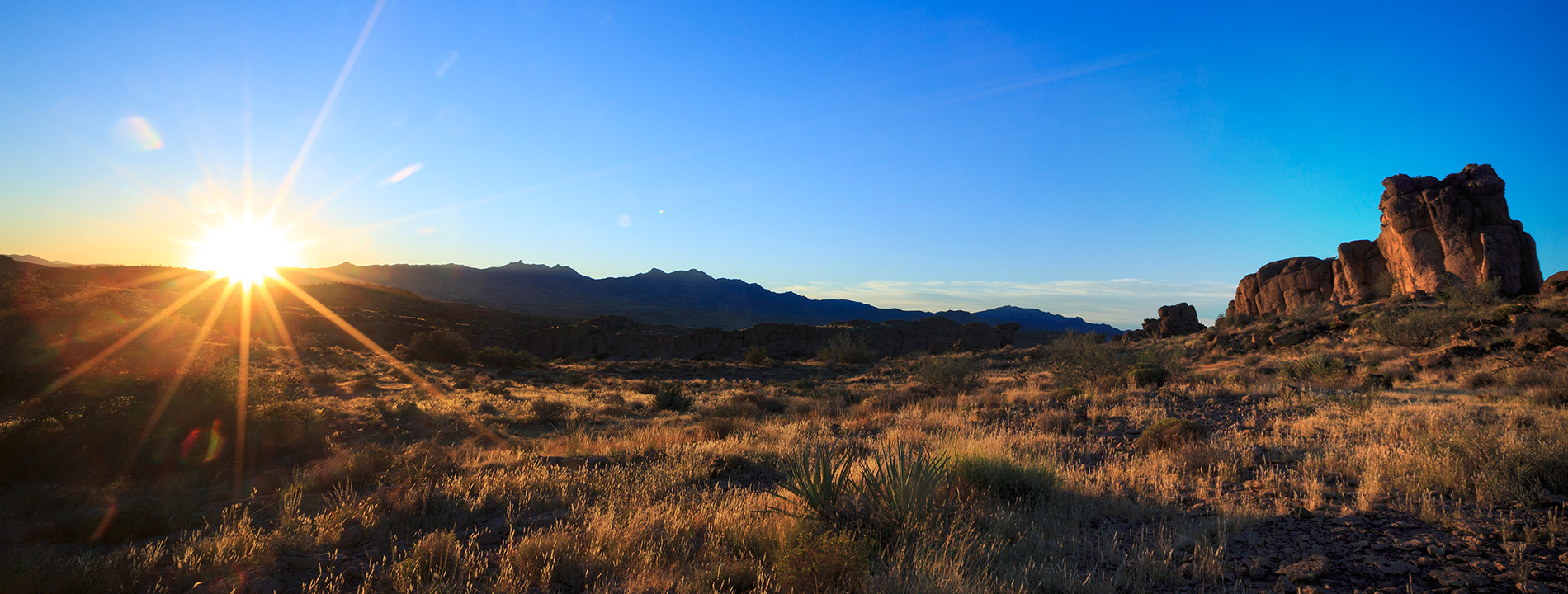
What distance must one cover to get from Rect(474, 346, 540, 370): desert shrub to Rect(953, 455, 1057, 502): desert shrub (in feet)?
106

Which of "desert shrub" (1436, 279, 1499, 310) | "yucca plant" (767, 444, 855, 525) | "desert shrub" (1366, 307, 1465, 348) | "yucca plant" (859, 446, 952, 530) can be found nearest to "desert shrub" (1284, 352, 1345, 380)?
"desert shrub" (1366, 307, 1465, 348)

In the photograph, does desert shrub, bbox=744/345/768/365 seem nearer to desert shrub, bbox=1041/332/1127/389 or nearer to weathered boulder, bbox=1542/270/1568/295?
desert shrub, bbox=1041/332/1127/389

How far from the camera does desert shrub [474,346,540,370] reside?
33.6 m

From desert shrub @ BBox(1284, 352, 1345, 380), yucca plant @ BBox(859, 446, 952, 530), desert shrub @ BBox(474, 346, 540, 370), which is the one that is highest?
desert shrub @ BBox(1284, 352, 1345, 380)

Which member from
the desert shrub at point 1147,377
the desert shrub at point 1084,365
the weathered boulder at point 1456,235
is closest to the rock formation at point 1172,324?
the weathered boulder at point 1456,235

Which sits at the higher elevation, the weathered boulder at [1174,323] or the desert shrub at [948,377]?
the weathered boulder at [1174,323]

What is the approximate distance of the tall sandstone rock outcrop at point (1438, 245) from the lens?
117ft

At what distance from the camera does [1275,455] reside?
6.95 meters

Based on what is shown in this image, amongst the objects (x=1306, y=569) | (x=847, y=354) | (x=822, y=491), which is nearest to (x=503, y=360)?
(x=847, y=354)

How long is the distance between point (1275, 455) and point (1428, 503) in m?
2.66

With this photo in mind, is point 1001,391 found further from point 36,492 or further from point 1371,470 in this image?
point 36,492

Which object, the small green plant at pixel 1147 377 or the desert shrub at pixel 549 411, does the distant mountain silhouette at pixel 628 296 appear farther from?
the desert shrub at pixel 549 411

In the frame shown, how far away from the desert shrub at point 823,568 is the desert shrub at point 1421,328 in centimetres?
2583

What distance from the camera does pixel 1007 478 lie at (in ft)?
19.3
